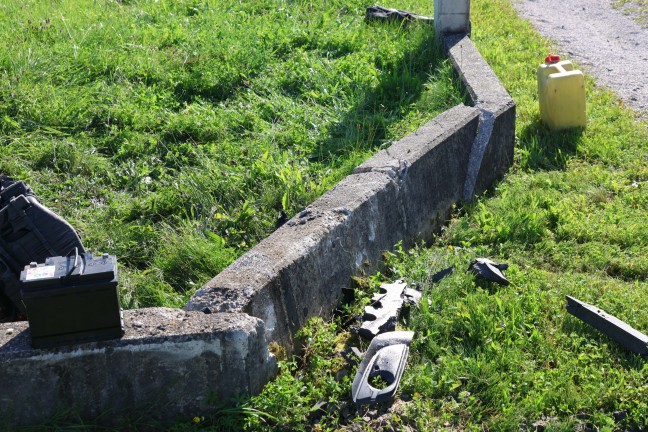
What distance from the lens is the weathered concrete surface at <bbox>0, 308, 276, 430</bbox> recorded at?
133 inches

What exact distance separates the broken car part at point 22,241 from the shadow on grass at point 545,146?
12.7ft

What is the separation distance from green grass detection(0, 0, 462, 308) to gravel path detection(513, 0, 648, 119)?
215 centimetres

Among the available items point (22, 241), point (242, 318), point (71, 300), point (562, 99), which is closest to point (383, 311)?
point (242, 318)

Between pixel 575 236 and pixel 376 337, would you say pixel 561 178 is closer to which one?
pixel 575 236

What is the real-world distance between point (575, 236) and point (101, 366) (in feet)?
11.0

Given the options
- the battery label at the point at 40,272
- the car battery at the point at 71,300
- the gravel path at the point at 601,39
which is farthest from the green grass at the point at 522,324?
the gravel path at the point at 601,39

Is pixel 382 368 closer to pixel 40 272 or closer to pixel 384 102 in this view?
pixel 40 272

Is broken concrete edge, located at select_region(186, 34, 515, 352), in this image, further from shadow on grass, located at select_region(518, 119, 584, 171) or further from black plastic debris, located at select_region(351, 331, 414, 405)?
black plastic debris, located at select_region(351, 331, 414, 405)

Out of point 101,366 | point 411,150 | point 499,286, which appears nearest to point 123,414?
point 101,366

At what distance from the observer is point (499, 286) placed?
4695mm

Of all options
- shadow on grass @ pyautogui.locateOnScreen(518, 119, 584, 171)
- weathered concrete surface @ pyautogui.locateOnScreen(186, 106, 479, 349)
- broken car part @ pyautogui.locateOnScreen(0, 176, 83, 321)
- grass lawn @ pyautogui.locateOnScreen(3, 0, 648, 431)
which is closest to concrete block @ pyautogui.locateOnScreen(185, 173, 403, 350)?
weathered concrete surface @ pyautogui.locateOnScreen(186, 106, 479, 349)

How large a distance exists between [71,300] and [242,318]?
752 mm

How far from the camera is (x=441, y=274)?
4824mm

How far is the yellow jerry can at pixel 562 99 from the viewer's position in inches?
277
